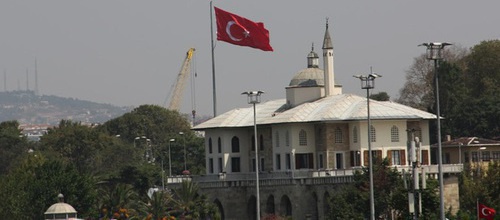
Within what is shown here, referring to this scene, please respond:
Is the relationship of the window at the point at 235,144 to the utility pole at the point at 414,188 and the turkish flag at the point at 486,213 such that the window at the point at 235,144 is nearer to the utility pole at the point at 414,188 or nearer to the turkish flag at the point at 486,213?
the utility pole at the point at 414,188

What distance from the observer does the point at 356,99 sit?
138 m

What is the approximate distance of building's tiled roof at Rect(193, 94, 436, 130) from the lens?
440 ft

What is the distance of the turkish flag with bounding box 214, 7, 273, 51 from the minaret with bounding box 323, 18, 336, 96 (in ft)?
14.1

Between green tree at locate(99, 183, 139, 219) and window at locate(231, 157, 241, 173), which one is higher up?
window at locate(231, 157, 241, 173)

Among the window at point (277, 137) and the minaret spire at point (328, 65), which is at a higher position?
the minaret spire at point (328, 65)

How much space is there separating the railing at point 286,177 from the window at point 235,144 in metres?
2.37

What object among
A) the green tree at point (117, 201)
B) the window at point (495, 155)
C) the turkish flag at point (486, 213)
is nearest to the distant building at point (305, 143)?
the green tree at point (117, 201)

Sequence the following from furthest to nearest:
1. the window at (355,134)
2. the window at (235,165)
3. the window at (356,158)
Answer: the window at (235,165), the window at (356,158), the window at (355,134)

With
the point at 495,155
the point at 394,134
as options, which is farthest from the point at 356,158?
the point at 495,155

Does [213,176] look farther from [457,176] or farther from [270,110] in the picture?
[457,176]

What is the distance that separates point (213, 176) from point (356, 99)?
1391cm

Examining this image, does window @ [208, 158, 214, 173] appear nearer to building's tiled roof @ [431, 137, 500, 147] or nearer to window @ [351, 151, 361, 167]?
window @ [351, 151, 361, 167]

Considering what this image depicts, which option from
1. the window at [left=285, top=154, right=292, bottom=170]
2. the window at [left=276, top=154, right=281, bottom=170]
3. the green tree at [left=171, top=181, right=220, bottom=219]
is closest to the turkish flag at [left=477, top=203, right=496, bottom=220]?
the green tree at [left=171, top=181, right=220, bottom=219]

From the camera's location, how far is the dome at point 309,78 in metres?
144
